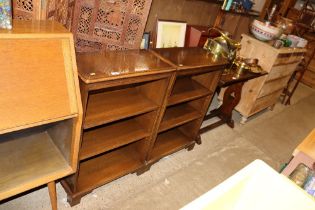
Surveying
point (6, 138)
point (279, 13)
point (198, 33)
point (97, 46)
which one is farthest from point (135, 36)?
point (279, 13)

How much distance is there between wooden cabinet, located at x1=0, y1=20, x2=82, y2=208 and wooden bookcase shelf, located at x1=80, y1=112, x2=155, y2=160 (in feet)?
0.67

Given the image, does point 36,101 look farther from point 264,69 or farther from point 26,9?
point 264,69

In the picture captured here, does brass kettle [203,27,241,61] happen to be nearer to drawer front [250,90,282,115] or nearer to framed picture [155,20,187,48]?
framed picture [155,20,187,48]

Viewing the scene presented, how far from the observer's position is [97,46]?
1800 mm

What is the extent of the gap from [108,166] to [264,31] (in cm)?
218

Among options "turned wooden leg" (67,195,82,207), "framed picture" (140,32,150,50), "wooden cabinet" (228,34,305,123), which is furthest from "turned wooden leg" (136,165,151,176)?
"wooden cabinet" (228,34,305,123)

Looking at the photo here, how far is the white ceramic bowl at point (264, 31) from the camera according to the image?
9.34 ft

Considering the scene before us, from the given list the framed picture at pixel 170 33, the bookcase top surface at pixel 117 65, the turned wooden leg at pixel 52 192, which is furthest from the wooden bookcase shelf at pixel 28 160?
the framed picture at pixel 170 33

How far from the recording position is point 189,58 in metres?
2.00

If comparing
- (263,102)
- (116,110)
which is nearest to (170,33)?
(116,110)

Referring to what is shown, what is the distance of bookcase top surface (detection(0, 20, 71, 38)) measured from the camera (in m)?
1.04

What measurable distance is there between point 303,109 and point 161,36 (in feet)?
10.7

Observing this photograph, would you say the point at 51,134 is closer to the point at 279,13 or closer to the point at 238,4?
the point at 238,4

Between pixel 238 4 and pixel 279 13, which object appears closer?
pixel 238 4
